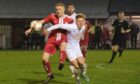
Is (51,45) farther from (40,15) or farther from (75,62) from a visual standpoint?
(40,15)

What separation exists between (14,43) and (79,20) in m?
30.5

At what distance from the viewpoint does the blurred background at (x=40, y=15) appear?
42.2 m

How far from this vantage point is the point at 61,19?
14484 millimetres

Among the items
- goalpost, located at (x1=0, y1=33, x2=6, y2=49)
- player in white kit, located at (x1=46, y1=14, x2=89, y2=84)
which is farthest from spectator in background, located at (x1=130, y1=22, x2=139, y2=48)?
player in white kit, located at (x1=46, y1=14, x2=89, y2=84)

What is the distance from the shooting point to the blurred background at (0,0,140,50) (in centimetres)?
4219

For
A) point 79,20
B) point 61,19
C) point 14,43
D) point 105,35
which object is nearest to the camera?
point 79,20

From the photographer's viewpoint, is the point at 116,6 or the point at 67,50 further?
the point at 116,6

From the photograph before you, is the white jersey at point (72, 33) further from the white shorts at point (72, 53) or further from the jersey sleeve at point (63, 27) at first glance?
the white shorts at point (72, 53)

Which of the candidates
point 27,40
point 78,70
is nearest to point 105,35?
point 27,40

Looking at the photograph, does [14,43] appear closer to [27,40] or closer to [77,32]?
[27,40]

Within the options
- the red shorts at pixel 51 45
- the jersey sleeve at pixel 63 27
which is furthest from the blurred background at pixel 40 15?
the jersey sleeve at pixel 63 27

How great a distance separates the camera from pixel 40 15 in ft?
145

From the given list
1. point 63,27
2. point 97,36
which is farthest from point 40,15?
point 63,27

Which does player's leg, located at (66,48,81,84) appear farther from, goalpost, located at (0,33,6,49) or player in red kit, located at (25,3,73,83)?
goalpost, located at (0,33,6,49)
